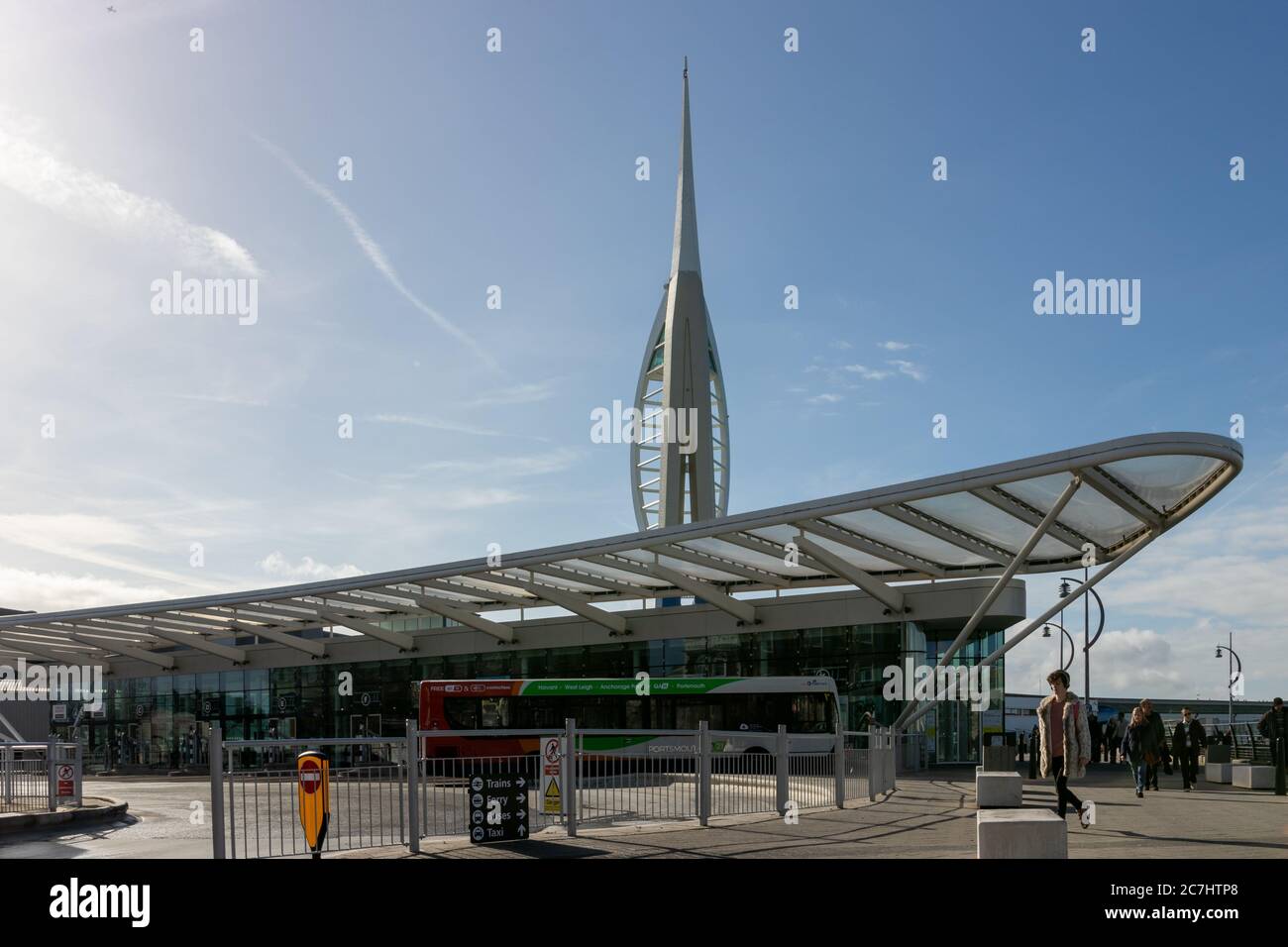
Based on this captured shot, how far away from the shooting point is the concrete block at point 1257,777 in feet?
71.8

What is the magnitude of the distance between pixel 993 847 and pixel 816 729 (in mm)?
24987

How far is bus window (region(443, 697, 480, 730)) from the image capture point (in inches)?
1459

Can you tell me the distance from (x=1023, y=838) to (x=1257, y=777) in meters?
15.7

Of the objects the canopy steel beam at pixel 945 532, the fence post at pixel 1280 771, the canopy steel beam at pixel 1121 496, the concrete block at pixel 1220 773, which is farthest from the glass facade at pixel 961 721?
the fence post at pixel 1280 771

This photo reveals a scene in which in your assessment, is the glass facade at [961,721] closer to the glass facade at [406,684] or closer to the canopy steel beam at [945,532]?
the glass facade at [406,684]

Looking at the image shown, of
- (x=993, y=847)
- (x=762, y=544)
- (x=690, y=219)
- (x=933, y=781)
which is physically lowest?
(x=933, y=781)

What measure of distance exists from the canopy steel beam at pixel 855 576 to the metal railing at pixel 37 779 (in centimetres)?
1672

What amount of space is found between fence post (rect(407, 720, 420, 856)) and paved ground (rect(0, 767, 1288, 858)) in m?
0.21

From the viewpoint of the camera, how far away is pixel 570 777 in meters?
14.2

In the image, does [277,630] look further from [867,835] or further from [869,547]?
[867,835]
